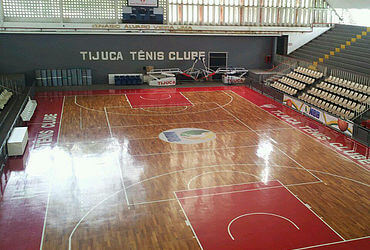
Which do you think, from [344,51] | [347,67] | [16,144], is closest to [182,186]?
[16,144]

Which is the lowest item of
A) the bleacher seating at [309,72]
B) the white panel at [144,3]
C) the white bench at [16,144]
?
the white bench at [16,144]

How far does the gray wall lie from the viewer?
97.5ft

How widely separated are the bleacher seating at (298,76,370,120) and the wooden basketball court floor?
2053mm

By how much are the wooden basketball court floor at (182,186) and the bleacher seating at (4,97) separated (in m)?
1.78

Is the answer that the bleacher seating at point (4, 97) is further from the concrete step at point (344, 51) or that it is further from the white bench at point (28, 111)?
the concrete step at point (344, 51)

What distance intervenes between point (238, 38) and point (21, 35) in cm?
1730

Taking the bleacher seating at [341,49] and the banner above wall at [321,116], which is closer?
the banner above wall at [321,116]

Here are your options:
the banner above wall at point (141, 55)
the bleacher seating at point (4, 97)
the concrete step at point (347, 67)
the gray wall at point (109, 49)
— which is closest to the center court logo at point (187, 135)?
the bleacher seating at point (4, 97)

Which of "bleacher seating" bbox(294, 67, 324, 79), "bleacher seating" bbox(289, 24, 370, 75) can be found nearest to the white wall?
"bleacher seating" bbox(289, 24, 370, 75)

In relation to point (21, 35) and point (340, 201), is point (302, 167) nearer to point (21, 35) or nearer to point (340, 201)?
point (340, 201)

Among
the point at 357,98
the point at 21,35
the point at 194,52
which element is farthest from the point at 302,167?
the point at 21,35

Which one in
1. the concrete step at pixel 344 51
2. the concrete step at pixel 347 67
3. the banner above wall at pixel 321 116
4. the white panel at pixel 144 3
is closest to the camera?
the banner above wall at pixel 321 116

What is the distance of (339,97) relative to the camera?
2338 cm

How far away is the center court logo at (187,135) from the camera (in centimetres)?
1836
